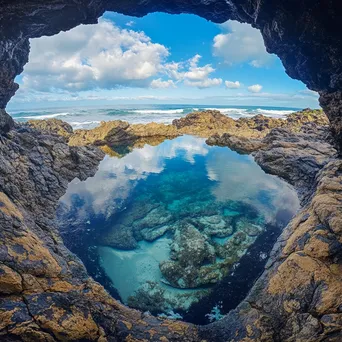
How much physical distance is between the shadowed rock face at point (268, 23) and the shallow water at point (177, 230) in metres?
7.65

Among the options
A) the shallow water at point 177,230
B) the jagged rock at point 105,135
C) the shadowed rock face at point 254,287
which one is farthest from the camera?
the jagged rock at point 105,135

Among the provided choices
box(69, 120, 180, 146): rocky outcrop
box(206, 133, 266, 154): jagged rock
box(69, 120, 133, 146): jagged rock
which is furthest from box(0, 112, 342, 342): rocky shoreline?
box(69, 120, 180, 146): rocky outcrop

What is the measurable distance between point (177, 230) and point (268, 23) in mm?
12375

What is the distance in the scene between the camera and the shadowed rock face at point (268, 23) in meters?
9.01

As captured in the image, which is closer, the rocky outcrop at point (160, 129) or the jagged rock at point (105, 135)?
the jagged rock at point (105, 135)

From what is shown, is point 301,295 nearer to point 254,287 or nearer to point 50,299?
point 254,287

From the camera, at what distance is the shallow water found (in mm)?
10727

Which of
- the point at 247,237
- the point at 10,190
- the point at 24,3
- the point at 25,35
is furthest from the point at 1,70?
the point at 247,237

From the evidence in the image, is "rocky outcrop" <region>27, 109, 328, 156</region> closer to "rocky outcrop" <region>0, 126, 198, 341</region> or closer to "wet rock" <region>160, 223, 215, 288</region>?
"wet rock" <region>160, 223, 215, 288</region>

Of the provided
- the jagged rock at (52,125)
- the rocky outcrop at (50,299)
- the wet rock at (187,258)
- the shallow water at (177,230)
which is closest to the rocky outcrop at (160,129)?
the jagged rock at (52,125)

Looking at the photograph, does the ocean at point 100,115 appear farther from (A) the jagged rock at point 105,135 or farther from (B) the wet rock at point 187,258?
(B) the wet rock at point 187,258

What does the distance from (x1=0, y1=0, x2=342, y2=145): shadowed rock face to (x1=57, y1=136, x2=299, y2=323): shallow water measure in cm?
765

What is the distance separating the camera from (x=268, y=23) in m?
11.4

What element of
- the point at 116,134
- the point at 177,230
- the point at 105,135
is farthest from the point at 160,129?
the point at 177,230
